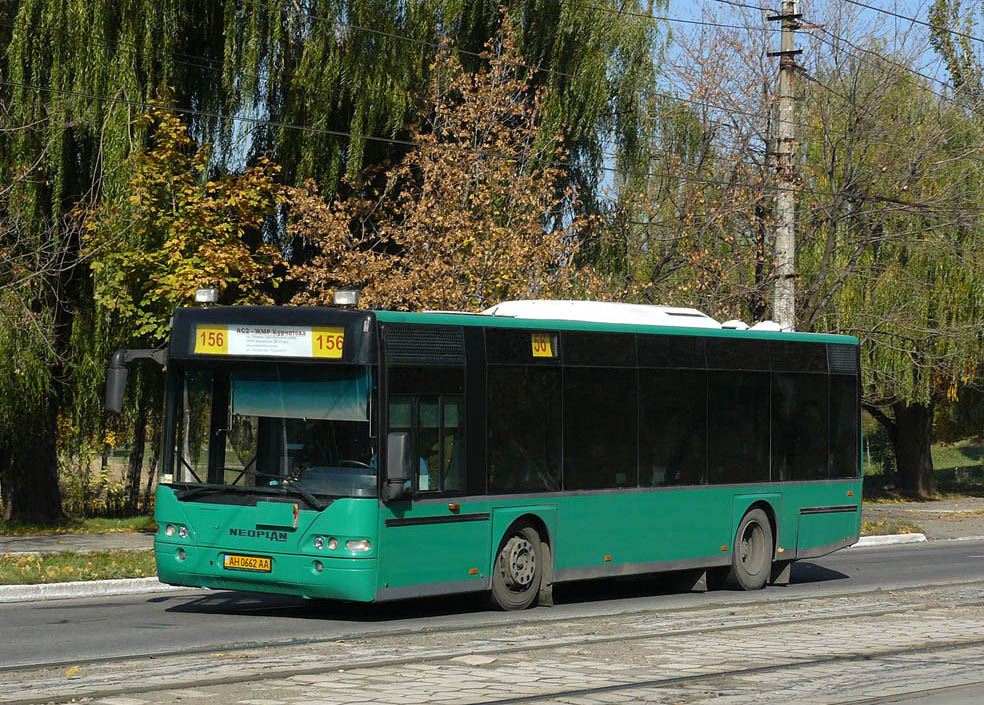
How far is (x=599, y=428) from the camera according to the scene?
52.5 ft

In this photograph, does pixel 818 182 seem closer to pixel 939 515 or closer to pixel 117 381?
pixel 939 515

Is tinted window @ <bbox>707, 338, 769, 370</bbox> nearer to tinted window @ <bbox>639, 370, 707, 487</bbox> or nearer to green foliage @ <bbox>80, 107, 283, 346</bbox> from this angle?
tinted window @ <bbox>639, 370, 707, 487</bbox>

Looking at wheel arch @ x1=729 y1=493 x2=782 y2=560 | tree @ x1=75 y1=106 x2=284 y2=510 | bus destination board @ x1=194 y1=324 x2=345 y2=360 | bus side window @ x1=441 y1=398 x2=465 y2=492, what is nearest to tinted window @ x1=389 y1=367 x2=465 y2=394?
bus side window @ x1=441 y1=398 x2=465 y2=492

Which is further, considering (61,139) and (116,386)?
(61,139)

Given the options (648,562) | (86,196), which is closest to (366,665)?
(648,562)

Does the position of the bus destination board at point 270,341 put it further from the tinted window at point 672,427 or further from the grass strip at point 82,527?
the grass strip at point 82,527

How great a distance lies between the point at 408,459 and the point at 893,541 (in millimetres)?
16834

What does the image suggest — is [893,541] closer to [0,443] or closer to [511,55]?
[511,55]

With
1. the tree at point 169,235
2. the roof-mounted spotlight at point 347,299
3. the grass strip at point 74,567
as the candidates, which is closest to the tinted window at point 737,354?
the roof-mounted spotlight at point 347,299

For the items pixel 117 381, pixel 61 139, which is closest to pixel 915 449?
pixel 61 139

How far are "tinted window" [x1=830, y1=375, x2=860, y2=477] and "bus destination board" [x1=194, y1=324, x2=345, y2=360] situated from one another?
8382 mm

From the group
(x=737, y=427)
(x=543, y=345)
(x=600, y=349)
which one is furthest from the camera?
(x=737, y=427)

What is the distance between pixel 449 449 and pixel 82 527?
47.1 ft

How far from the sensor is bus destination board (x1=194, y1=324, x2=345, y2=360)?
44.7 ft
